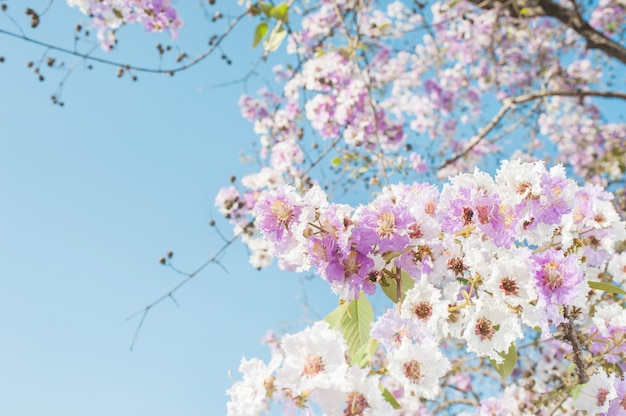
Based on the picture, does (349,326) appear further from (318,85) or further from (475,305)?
(318,85)

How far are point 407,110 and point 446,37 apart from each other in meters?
1.28

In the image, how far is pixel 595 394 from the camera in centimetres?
100

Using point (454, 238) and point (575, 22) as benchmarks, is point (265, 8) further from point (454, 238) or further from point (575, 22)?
point (575, 22)

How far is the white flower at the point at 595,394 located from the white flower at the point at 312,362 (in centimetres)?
56

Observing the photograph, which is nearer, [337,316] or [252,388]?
[252,388]

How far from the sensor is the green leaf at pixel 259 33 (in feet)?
6.03

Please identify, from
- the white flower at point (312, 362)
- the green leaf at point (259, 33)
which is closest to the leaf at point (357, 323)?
the white flower at point (312, 362)

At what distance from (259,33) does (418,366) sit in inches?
55.7

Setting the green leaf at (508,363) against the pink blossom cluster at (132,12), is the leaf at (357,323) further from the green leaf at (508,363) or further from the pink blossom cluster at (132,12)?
the pink blossom cluster at (132,12)

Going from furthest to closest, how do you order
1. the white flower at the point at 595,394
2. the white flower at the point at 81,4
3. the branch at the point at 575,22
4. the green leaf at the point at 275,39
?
the branch at the point at 575,22, the white flower at the point at 81,4, the green leaf at the point at 275,39, the white flower at the point at 595,394

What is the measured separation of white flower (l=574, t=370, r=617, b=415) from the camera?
3.26 ft

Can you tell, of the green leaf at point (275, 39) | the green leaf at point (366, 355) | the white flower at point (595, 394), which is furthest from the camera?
the green leaf at point (275, 39)

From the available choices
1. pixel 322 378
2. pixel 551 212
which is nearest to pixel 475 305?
pixel 551 212

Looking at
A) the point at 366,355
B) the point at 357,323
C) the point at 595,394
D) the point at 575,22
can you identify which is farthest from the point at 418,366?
the point at 575,22
